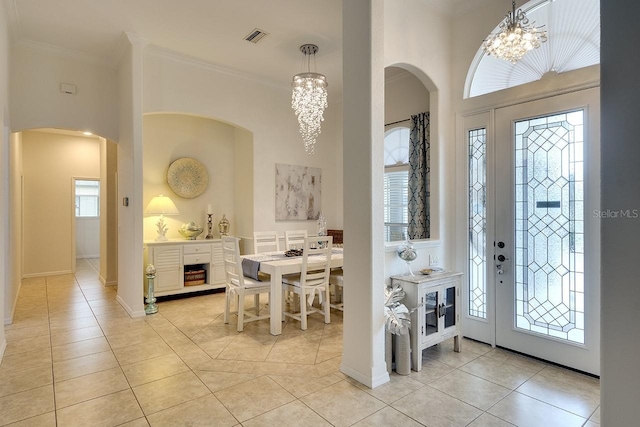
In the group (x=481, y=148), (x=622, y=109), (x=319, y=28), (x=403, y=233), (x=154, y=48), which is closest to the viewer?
(x=622, y=109)

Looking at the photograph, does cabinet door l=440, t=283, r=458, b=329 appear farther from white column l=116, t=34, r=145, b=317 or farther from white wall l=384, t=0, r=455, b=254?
white column l=116, t=34, r=145, b=317

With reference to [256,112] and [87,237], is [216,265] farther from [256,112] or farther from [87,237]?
[87,237]


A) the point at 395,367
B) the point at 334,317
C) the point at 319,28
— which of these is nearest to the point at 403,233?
the point at 334,317

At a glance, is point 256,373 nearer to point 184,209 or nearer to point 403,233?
point 403,233

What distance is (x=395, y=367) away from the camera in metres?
2.89

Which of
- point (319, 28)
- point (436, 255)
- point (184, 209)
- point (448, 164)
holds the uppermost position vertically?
point (319, 28)

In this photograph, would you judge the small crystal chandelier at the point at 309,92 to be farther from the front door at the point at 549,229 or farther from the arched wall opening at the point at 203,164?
the front door at the point at 549,229

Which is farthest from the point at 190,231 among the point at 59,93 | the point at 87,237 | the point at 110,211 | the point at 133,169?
the point at 87,237

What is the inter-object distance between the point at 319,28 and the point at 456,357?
12.8 ft

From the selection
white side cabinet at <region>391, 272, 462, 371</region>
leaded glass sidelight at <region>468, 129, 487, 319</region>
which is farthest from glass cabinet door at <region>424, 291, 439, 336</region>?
leaded glass sidelight at <region>468, 129, 487, 319</region>

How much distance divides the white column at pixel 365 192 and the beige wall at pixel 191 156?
3.54 metres

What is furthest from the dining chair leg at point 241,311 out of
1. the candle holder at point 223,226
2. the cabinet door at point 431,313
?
the candle holder at point 223,226

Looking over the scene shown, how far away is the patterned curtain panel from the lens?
4.65 metres

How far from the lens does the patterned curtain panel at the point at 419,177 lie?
465 cm
